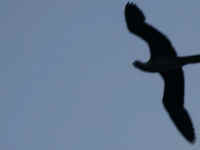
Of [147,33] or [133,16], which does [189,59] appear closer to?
[147,33]

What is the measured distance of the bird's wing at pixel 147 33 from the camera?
15531 mm

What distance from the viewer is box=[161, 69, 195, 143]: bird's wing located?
16.7m

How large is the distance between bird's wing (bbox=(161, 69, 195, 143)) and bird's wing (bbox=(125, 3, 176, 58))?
912 millimetres

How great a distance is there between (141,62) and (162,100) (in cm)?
175

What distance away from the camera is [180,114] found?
17406 millimetres

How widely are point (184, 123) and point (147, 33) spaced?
10.3ft

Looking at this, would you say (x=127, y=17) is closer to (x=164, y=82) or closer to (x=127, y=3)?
(x=127, y=3)

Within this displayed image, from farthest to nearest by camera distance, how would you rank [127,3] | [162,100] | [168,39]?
1. [162,100]
2. [127,3]
3. [168,39]

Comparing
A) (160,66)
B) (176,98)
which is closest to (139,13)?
(160,66)

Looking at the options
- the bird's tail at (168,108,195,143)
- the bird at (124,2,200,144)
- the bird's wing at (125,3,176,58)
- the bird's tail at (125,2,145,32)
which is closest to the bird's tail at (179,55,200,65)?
the bird at (124,2,200,144)

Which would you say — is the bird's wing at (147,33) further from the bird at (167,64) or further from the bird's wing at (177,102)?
the bird's wing at (177,102)

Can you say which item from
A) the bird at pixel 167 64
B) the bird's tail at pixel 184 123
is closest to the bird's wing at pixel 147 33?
the bird at pixel 167 64

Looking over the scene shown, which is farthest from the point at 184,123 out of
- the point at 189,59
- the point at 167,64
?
the point at 189,59

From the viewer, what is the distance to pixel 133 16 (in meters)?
16.0
